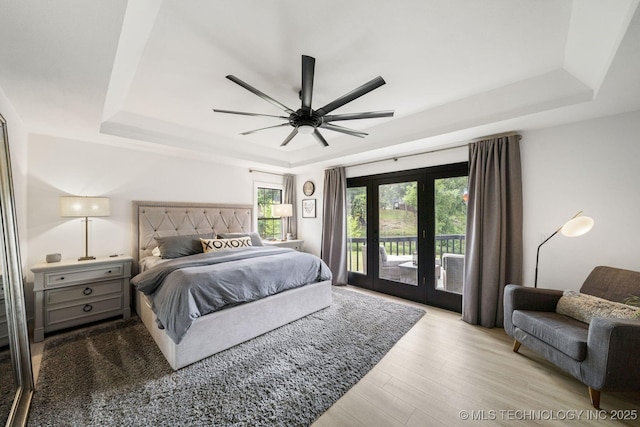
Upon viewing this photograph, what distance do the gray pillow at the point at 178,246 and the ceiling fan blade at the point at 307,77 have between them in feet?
8.91

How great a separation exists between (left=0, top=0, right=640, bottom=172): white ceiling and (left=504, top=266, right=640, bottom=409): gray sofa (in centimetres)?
166

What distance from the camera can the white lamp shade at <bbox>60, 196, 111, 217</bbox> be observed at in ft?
9.23

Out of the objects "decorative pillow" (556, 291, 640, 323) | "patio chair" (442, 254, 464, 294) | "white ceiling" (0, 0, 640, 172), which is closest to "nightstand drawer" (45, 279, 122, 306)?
"white ceiling" (0, 0, 640, 172)

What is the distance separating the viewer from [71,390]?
70.9 inches

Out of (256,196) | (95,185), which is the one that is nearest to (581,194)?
(256,196)

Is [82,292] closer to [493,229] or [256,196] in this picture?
[256,196]

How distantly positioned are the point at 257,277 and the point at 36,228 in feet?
9.23

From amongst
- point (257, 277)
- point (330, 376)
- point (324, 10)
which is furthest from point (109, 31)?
point (330, 376)

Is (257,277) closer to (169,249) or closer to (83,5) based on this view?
(169,249)

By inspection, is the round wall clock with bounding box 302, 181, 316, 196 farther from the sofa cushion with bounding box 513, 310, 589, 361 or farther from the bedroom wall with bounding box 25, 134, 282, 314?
the sofa cushion with bounding box 513, 310, 589, 361

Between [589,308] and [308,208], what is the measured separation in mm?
4350

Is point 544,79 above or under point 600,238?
above

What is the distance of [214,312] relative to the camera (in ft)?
7.55

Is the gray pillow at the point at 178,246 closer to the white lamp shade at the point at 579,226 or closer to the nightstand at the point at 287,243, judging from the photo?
the nightstand at the point at 287,243
